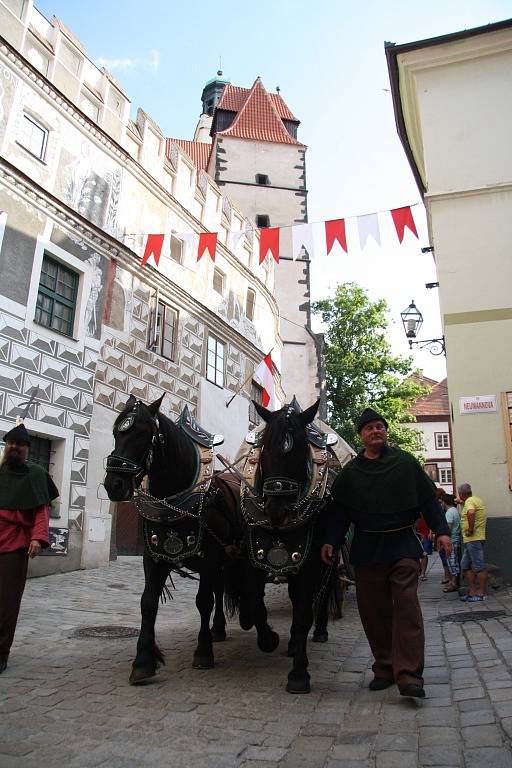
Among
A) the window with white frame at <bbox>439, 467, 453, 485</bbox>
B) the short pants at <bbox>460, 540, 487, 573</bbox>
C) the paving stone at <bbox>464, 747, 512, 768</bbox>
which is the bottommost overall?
the paving stone at <bbox>464, 747, 512, 768</bbox>

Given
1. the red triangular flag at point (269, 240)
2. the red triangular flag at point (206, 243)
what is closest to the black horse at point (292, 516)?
the red triangular flag at point (269, 240)

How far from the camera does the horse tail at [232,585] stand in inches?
225

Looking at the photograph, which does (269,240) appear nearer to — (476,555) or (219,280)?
(476,555)

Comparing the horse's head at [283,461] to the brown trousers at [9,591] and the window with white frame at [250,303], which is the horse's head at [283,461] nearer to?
the brown trousers at [9,591]

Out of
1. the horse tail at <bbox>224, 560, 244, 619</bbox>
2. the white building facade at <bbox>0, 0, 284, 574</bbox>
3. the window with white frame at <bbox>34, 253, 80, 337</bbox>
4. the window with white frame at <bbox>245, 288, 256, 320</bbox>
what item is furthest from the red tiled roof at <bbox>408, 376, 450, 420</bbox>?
the horse tail at <bbox>224, 560, 244, 619</bbox>

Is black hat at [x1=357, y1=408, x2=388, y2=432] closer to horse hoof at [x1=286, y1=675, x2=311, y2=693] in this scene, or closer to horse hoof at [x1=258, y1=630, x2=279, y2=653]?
horse hoof at [x1=286, y1=675, x2=311, y2=693]

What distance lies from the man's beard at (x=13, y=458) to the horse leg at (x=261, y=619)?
2006 millimetres

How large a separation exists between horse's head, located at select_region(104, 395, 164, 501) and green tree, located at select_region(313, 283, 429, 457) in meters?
25.4

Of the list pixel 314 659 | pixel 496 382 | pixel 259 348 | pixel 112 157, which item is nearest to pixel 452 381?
pixel 496 382

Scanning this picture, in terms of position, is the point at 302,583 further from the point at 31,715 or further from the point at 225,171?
the point at 225,171

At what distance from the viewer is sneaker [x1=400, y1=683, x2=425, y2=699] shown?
3.65 m

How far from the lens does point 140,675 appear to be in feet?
13.6

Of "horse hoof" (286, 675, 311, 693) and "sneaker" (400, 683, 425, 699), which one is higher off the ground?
"sneaker" (400, 683, 425, 699)

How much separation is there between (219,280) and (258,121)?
1844 centimetres
